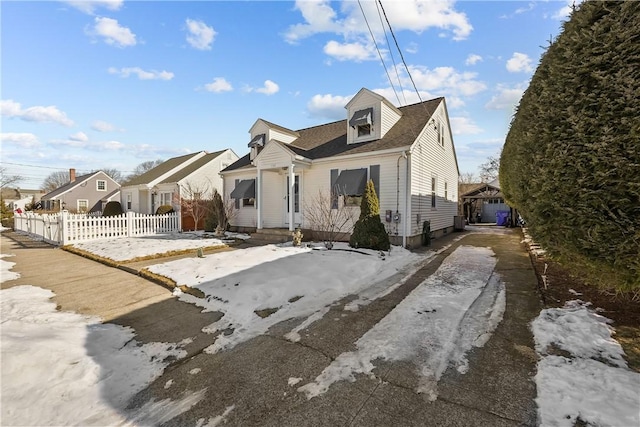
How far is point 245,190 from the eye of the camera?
14680 millimetres

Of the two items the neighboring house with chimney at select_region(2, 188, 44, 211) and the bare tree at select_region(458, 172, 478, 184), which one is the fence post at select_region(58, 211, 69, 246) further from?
the bare tree at select_region(458, 172, 478, 184)

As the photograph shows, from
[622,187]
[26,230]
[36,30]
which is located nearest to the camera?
[622,187]

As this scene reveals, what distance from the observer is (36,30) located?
691 centimetres

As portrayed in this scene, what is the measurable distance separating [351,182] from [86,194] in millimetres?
41489

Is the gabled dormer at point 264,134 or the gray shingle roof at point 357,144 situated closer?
the gray shingle roof at point 357,144

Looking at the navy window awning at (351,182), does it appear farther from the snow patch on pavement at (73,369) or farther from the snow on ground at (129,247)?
the snow patch on pavement at (73,369)

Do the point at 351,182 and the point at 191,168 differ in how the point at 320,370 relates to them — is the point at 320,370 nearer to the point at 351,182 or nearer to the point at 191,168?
the point at 351,182

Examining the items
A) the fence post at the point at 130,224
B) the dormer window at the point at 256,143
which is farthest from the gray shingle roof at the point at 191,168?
the dormer window at the point at 256,143

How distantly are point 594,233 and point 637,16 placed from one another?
2.40 metres

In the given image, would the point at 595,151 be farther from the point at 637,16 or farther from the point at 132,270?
the point at 132,270

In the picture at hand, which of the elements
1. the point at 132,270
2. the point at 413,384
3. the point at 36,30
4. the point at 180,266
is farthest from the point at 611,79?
the point at 36,30

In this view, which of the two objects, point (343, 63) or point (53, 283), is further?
point (343, 63)

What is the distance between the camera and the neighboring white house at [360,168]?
34.5ft

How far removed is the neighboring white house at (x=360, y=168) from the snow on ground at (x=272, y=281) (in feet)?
10.3
